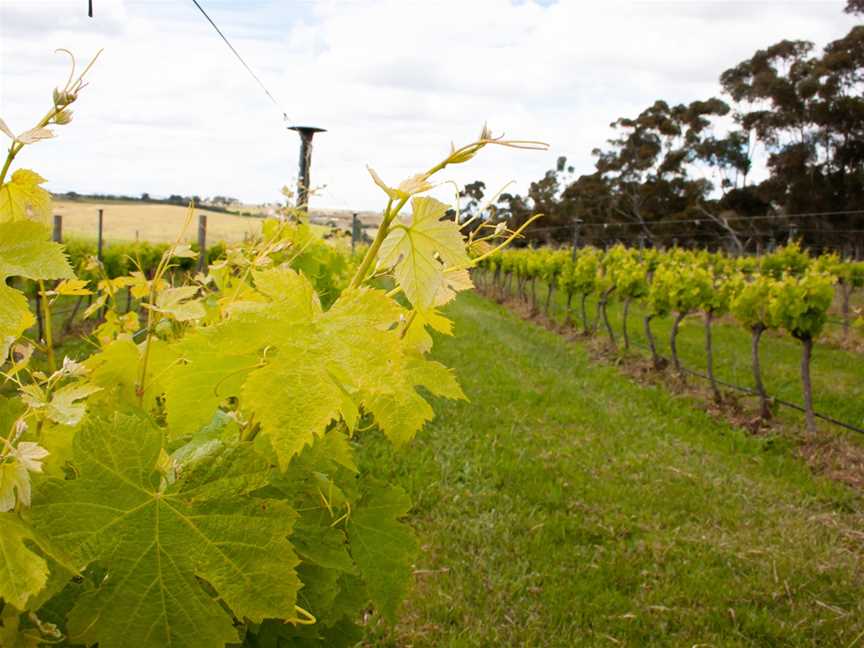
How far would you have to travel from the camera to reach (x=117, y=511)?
74cm

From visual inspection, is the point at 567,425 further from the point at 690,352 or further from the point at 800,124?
the point at 800,124

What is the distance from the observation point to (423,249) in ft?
2.66

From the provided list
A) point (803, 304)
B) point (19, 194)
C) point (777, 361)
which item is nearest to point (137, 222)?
point (777, 361)

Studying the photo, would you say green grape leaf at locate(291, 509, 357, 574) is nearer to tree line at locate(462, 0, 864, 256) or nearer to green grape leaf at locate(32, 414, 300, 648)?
green grape leaf at locate(32, 414, 300, 648)

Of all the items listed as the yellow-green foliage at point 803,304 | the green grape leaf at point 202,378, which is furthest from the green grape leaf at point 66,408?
the yellow-green foliage at point 803,304

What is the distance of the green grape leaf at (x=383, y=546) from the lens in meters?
1.08

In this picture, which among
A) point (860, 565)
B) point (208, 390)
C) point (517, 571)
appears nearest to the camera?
point (208, 390)

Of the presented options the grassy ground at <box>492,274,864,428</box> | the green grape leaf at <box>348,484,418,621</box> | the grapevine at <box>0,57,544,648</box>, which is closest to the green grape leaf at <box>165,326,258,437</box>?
the grapevine at <box>0,57,544,648</box>

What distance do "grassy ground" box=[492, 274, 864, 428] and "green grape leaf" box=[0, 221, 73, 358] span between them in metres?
9.84

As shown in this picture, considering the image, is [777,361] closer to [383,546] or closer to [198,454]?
[383,546]

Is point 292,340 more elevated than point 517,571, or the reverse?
point 292,340

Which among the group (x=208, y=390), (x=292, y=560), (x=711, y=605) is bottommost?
(x=711, y=605)

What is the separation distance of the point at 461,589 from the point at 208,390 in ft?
10.9

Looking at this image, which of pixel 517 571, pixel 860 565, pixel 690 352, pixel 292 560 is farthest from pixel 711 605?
pixel 690 352
